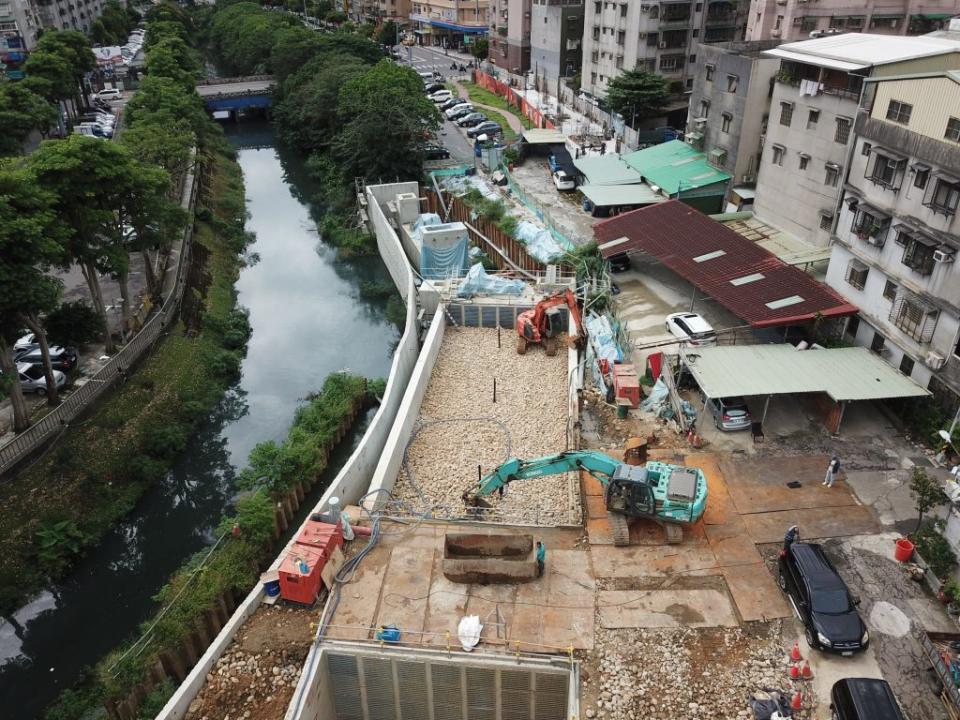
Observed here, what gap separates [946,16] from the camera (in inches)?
2095

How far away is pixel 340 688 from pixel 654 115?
172ft

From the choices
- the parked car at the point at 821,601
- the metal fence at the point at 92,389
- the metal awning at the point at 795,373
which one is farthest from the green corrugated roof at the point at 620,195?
the parked car at the point at 821,601

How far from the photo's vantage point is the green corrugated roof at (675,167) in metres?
44.2

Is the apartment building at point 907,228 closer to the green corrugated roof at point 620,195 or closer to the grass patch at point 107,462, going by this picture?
the green corrugated roof at point 620,195

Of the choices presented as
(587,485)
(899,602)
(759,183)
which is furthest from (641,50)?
(899,602)

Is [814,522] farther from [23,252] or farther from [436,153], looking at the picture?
[436,153]

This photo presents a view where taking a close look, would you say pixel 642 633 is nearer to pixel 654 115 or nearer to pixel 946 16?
pixel 654 115

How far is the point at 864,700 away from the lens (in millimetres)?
14961

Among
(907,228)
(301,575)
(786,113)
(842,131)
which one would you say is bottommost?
(301,575)

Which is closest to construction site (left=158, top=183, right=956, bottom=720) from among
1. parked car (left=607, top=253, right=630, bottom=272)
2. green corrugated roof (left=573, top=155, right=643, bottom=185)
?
parked car (left=607, top=253, right=630, bottom=272)

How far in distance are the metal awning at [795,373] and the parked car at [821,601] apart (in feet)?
23.8

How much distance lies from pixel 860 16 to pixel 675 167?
2410 centimetres

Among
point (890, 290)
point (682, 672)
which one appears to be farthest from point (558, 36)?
point (682, 672)

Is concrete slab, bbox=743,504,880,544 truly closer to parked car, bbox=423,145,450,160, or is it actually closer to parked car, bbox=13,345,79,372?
parked car, bbox=13,345,79,372
